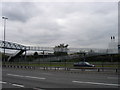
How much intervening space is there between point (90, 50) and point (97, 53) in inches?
150

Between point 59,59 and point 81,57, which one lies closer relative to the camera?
point 59,59

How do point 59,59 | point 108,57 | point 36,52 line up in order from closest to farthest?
1. point 59,59
2. point 108,57
3. point 36,52

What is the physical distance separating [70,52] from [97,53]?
30.4ft

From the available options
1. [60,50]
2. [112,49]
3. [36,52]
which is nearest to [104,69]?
[112,49]

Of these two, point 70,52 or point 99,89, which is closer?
point 99,89

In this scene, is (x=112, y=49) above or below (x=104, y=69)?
above

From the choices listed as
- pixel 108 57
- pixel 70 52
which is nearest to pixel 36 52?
pixel 70 52

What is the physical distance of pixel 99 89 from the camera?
9.37m

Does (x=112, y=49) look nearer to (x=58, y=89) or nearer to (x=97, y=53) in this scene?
(x=97, y=53)

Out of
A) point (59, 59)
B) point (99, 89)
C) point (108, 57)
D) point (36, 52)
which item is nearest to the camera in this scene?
point (99, 89)

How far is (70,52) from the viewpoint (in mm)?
57688

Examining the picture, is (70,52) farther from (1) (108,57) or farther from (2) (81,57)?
Result: (1) (108,57)

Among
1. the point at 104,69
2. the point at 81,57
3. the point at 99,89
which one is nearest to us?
the point at 99,89

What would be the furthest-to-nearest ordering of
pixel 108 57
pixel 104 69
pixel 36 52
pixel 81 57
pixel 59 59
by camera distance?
pixel 36 52, pixel 108 57, pixel 81 57, pixel 59 59, pixel 104 69
